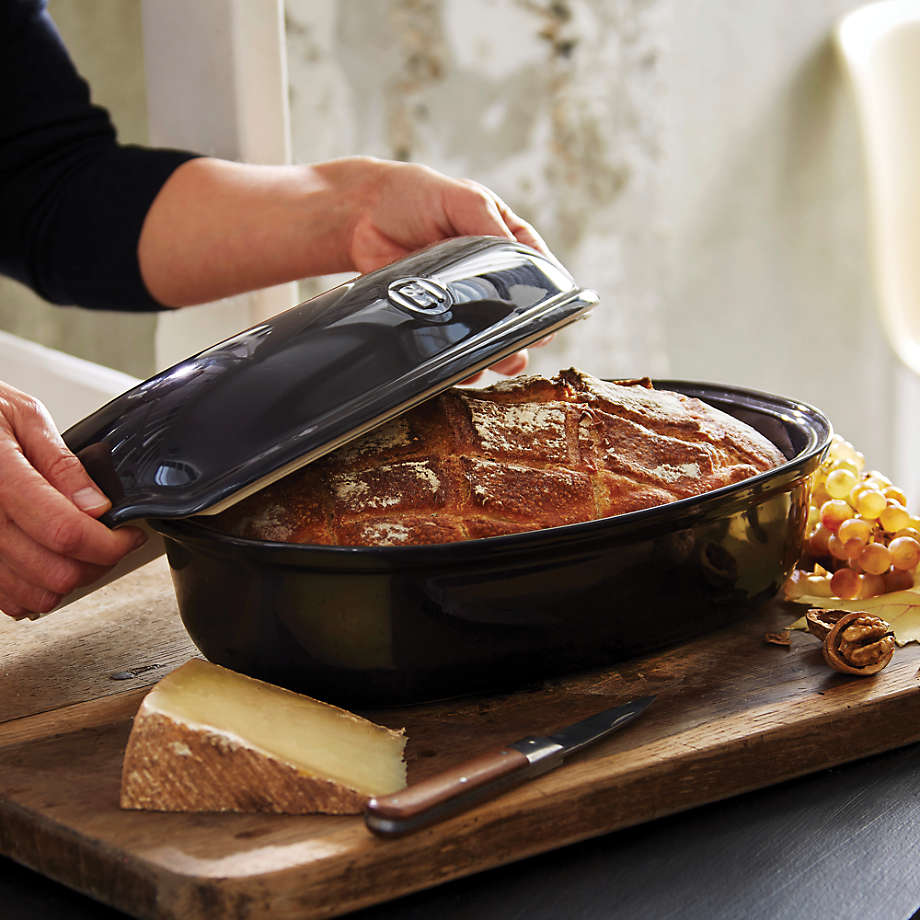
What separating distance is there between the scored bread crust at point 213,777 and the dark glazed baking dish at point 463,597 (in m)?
0.13

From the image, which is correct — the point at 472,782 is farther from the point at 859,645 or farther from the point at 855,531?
the point at 855,531

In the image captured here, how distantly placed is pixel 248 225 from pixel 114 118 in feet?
4.26

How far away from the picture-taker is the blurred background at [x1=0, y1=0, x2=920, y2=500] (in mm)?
2154

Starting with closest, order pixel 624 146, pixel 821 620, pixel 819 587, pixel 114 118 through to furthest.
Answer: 1. pixel 821 620
2. pixel 819 587
3. pixel 114 118
4. pixel 624 146

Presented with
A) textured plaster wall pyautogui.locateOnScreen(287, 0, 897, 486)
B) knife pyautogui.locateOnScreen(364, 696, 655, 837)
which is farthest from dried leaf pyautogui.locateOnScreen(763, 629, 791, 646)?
textured plaster wall pyautogui.locateOnScreen(287, 0, 897, 486)

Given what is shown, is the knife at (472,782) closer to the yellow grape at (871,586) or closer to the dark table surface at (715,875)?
the dark table surface at (715,875)

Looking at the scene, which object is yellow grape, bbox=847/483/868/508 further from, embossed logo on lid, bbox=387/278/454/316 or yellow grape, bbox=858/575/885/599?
embossed logo on lid, bbox=387/278/454/316

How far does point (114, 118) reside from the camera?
2412 mm

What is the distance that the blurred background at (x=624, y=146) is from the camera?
2.15m

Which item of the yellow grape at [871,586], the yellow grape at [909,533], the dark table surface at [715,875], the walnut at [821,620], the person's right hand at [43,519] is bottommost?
the dark table surface at [715,875]

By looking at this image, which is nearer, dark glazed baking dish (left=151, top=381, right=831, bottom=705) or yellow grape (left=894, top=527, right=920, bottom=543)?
dark glazed baking dish (left=151, top=381, right=831, bottom=705)

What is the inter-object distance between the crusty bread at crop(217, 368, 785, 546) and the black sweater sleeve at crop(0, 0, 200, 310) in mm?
723

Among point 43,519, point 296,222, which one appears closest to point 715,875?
point 43,519

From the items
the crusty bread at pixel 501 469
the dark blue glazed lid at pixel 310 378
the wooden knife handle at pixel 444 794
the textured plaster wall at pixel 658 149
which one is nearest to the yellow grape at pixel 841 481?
the crusty bread at pixel 501 469
